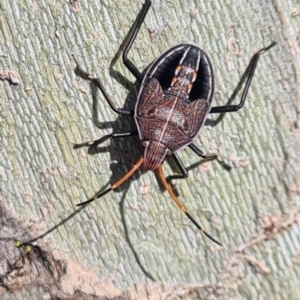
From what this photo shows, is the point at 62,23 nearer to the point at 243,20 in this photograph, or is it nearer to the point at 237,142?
the point at 243,20

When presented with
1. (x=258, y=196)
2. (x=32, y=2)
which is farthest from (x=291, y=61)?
(x=32, y=2)

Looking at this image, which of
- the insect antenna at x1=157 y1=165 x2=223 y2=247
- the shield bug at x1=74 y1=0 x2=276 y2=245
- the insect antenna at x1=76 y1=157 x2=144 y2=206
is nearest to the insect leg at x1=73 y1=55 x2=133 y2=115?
the shield bug at x1=74 y1=0 x2=276 y2=245

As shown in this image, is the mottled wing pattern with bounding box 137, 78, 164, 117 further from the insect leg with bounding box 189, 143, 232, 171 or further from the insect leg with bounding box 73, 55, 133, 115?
the insect leg with bounding box 189, 143, 232, 171

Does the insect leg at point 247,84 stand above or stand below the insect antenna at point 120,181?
above

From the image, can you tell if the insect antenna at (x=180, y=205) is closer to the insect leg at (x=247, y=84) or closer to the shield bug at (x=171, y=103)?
the shield bug at (x=171, y=103)

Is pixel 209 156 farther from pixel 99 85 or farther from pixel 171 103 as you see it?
pixel 99 85

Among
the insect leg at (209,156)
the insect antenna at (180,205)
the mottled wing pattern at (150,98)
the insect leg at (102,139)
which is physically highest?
the mottled wing pattern at (150,98)

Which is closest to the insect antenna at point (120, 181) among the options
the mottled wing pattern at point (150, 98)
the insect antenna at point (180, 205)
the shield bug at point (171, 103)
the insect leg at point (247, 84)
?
the shield bug at point (171, 103)
